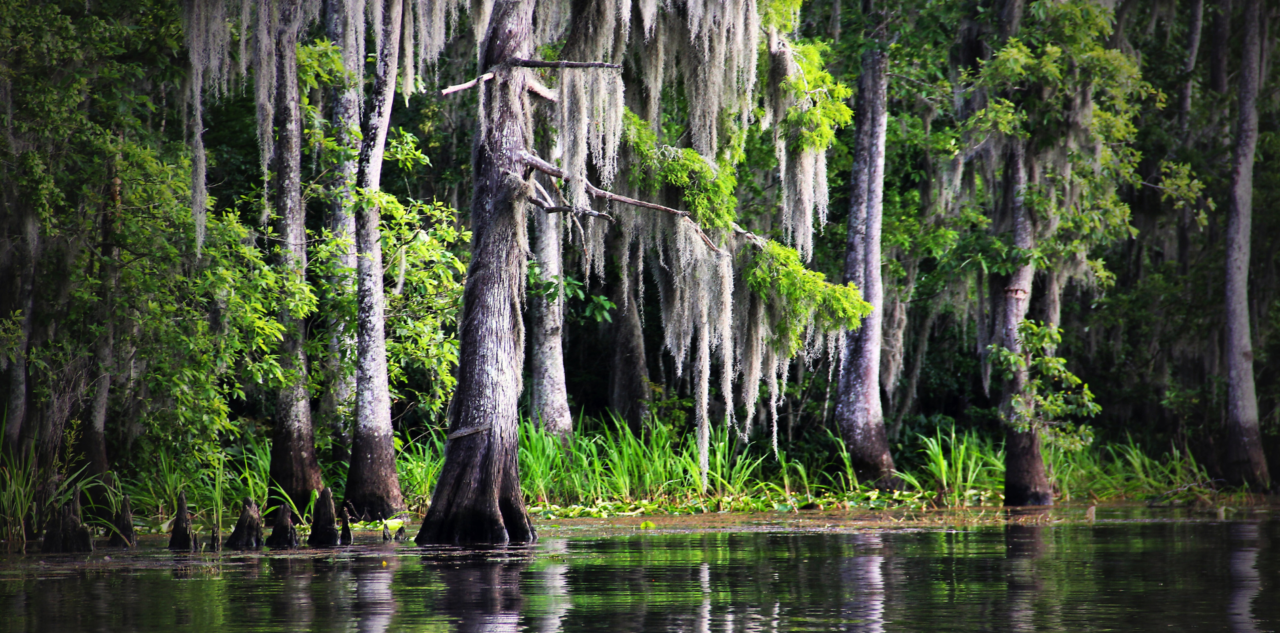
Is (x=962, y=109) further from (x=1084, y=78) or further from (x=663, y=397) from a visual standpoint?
(x=663, y=397)

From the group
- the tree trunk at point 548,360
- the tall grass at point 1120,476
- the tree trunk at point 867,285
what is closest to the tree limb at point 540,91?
the tree trunk at point 548,360

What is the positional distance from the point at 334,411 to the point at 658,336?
8.15 m

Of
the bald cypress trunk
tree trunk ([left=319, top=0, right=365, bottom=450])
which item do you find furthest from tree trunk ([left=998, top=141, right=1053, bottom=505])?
the bald cypress trunk

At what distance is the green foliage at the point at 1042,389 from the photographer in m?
15.1

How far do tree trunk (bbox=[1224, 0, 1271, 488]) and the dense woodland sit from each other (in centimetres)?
5

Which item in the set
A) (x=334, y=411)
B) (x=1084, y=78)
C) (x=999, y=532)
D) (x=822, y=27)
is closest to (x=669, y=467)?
(x=334, y=411)

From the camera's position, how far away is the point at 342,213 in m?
15.5

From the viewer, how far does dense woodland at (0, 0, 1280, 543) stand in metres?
12.3

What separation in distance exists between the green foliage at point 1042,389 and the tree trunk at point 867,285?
2.73m

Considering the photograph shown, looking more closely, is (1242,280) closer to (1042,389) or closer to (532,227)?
(1042,389)

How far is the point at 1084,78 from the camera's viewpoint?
1557 centimetres

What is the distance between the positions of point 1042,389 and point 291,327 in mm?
9484

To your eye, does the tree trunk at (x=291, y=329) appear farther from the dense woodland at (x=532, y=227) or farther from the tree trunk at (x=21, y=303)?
the tree trunk at (x=21, y=303)

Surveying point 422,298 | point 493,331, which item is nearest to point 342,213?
point 422,298
